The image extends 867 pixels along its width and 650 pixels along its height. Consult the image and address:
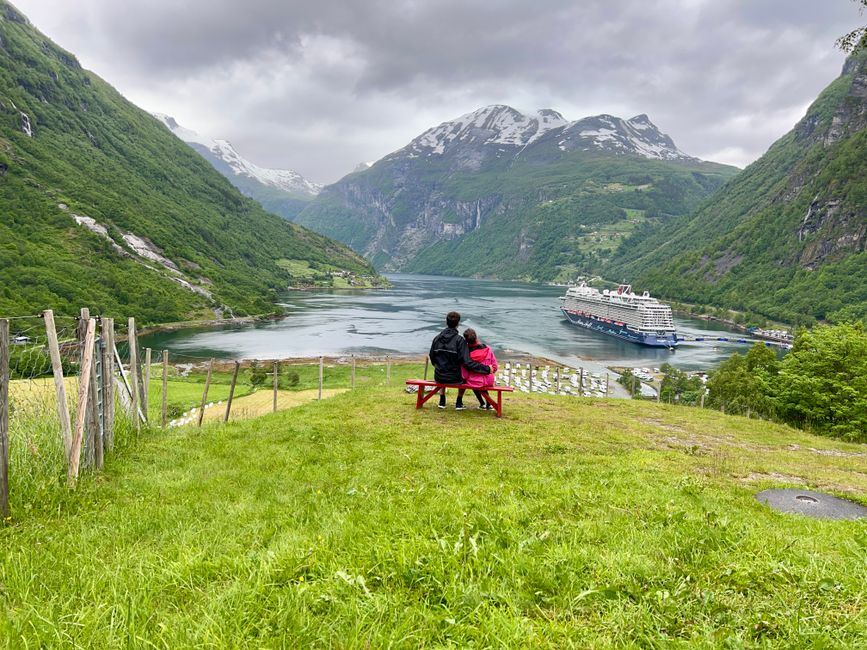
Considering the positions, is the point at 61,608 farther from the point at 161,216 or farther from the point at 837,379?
the point at 161,216

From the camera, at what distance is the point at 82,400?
20.9 feet

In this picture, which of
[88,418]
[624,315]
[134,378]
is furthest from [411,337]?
[88,418]

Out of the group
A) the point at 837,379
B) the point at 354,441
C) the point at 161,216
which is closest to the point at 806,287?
the point at 837,379

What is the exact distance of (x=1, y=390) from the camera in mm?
4984

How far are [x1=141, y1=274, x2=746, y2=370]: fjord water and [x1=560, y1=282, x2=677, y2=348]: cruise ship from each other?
3167mm

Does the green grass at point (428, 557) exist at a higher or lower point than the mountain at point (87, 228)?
lower

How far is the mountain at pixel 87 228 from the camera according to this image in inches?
3681

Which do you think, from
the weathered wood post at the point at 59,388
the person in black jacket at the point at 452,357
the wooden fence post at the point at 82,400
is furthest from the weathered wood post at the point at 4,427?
the person in black jacket at the point at 452,357

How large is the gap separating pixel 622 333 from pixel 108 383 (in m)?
107

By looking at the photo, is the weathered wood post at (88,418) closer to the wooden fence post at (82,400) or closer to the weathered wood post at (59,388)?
the wooden fence post at (82,400)

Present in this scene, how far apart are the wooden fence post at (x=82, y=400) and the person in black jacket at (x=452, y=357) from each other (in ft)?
21.4

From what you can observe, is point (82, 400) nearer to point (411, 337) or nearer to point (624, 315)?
point (411, 337)

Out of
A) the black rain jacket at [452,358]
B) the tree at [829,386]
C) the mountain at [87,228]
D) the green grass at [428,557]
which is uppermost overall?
the mountain at [87,228]

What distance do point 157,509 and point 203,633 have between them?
312 centimetres
